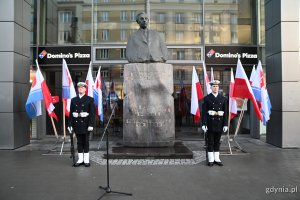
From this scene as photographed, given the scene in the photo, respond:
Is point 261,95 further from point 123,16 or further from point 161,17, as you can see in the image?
point 123,16

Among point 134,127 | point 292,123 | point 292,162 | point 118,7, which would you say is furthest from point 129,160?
point 118,7

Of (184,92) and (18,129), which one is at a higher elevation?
(184,92)

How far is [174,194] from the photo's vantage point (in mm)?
5816

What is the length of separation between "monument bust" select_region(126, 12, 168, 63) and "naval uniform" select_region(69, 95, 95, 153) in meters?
2.37

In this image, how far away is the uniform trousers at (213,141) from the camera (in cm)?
834

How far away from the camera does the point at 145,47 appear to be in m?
10.0

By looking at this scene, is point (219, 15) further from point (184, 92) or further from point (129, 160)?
point (129, 160)

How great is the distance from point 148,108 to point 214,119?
6.96 feet

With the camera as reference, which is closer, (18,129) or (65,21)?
(18,129)

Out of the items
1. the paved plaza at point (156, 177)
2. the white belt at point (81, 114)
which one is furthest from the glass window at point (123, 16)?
the white belt at point (81, 114)

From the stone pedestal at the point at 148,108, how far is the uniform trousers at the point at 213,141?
1.63m

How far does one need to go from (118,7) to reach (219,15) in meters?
4.11

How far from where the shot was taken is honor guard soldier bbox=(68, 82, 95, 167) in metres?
8.23

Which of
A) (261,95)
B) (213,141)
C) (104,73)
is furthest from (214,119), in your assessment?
(104,73)
